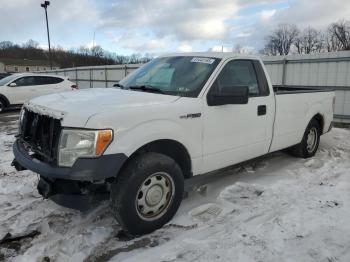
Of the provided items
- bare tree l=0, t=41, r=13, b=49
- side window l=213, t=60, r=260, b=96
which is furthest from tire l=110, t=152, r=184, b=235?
bare tree l=0, t=41, r=13, b=49

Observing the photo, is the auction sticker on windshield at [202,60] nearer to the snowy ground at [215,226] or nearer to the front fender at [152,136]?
the front fender at [152,136]

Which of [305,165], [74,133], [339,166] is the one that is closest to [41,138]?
[74,133]

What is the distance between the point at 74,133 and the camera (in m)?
3.22

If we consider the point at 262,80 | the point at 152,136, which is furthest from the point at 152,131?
the point at 262,80

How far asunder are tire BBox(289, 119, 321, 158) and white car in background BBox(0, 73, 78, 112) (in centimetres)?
1168

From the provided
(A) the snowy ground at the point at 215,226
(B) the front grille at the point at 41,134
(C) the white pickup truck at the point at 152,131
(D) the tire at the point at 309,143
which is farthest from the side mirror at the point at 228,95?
(D) the tire at the point at 309,143

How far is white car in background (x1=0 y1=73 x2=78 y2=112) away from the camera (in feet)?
47.4

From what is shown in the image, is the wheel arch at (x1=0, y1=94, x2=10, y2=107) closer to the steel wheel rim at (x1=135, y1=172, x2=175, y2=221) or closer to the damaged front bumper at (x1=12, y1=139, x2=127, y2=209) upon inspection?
the damaged front bumper at (x1=12, y1=139, x2=127, y2=209)

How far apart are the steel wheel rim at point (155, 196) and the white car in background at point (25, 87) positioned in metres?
12.6

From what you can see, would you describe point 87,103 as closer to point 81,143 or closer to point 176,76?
point 81,143

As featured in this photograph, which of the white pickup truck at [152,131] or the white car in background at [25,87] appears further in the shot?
the white car in background at [25,87]

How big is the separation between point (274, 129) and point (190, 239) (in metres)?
2.41

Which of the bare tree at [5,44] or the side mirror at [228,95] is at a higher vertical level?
the bare tree at [5,44]

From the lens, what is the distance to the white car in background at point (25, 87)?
47.4 ft
